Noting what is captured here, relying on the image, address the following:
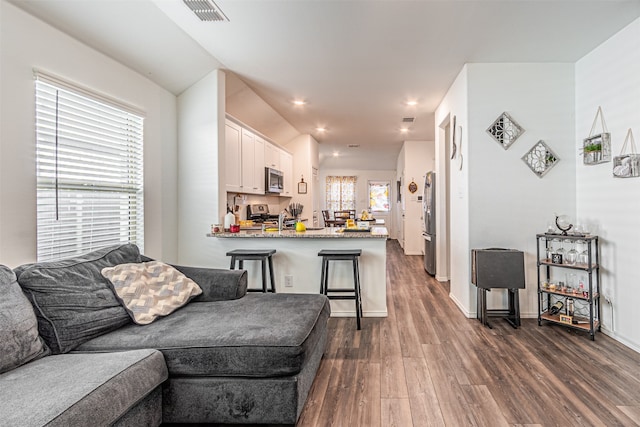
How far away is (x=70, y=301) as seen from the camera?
189cm

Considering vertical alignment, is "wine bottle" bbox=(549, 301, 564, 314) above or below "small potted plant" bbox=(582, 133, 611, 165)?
below

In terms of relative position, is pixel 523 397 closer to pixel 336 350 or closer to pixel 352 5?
pixel 336 350

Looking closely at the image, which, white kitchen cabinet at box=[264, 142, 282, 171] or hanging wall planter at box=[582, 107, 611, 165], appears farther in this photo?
white kitchen cabinet at box=[264, 142, 282, 171]

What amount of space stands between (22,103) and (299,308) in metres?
2.28

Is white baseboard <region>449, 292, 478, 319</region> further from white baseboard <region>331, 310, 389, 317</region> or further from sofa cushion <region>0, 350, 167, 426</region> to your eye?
sofa cushion <region>0, 350, 167, 426</region>

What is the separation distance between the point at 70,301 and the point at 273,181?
4.14m

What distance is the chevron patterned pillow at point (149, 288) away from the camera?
2.12m

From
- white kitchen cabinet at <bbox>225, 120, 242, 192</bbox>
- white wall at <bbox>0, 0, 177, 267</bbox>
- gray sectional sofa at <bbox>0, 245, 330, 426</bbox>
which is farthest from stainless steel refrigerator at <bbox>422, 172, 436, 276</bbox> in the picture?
white wall at <bbox>0, 0, 177, 267</bbox>

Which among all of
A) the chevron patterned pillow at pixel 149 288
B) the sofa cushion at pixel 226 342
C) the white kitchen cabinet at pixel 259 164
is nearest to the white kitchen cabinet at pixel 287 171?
the white kitchen cabinet at pixel 259 164

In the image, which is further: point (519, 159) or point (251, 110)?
point (251, 110)

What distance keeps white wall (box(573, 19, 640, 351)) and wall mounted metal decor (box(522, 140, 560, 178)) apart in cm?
28

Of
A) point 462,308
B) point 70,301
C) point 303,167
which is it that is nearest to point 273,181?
point 303,167

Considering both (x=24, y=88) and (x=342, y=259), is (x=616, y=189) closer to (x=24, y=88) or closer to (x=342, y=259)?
(x=342, y=259)

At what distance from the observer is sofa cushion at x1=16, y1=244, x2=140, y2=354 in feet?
5.88
